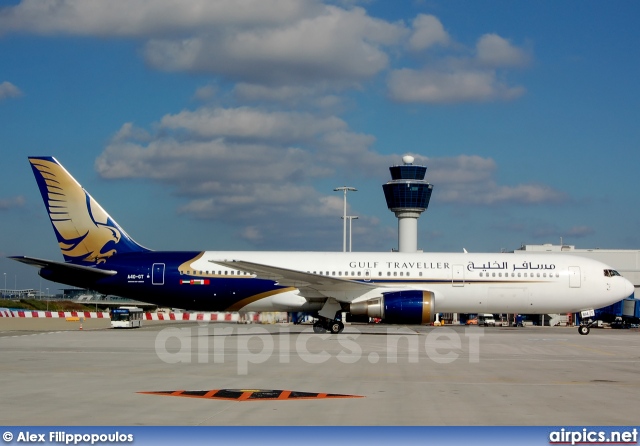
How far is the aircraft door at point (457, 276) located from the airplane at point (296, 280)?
1.9 inches

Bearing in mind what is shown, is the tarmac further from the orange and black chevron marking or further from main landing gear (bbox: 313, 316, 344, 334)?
main landing gear (bbox: 313, 316, 344, 334)

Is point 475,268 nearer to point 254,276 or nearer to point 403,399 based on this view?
point 254,276

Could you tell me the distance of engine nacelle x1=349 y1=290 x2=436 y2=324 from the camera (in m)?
33.2

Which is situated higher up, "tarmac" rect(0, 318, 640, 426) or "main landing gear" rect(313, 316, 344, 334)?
"main landing gear" rect(313, 316, 344, 334)

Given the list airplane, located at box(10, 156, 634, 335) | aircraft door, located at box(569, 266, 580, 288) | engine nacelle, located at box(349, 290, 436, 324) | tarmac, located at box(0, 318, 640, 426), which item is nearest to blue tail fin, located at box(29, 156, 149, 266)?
airplane, located at box(10, 156, 634, 335)

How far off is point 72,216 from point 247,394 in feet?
83.9

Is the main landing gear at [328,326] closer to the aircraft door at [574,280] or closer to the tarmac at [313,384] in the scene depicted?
the tarmac at [313,384]

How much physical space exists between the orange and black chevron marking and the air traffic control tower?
87.1 meters

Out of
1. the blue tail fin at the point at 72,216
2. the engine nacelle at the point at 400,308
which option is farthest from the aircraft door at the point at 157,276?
the engine nacelle at the point at 400,308

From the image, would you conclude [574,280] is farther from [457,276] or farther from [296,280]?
[296,280]

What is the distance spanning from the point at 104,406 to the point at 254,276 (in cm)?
2359

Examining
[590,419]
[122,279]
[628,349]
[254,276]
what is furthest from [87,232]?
[590,419]

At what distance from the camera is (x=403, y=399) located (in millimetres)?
13625

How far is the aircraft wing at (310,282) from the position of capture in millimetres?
33125
